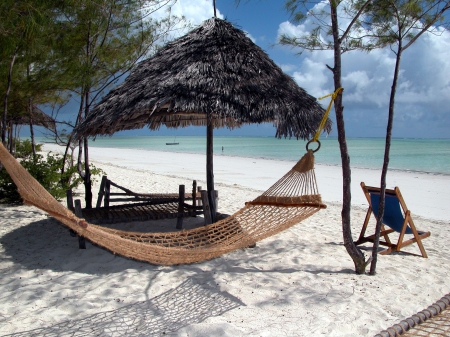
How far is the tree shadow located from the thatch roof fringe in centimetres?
132

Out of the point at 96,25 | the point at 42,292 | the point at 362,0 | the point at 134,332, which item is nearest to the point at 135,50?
the point at 96,25

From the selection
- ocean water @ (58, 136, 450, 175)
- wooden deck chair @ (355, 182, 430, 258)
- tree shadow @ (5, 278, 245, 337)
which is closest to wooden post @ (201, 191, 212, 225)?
tree shadow @ (5, 278, 245, 337)

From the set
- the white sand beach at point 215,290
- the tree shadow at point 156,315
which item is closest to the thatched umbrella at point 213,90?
the white sand beach at point 215,290

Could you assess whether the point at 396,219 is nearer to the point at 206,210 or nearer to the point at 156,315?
the point at 206,210

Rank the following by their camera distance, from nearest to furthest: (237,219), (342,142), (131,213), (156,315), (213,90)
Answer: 1. (156,315)
2. (342,142)
3. (237,219)
4. (213,90)
5. (131,213)

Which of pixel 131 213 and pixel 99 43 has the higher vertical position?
pixel 99 43

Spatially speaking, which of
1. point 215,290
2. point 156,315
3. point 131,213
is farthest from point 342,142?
point 131,213

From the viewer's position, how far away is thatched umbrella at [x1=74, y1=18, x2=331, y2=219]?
2.93m

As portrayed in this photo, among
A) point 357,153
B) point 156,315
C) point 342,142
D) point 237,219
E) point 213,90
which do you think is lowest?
point 357,153

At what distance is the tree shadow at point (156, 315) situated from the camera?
1821 millimetres

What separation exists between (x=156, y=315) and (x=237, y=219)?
90cm

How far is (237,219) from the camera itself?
266 cm

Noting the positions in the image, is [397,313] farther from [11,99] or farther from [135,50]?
[11,99]

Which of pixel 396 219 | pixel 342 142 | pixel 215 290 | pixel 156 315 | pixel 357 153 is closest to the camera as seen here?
pixel 156 315
